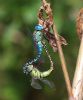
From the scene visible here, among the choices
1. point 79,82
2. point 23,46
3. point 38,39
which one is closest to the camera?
point 79,82

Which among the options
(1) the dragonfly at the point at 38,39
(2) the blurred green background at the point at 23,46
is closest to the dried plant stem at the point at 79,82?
(1) the dragonfly at the point at 38,39

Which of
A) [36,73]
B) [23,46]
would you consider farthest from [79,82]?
[23,46]

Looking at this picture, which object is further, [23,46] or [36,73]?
[23,46]

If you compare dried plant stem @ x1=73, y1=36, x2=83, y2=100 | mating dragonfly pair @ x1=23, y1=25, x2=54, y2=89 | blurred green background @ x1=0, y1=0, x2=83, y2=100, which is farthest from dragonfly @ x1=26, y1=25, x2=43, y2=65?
blurred green background @ x1=0, y1=0, x2=83, y2=100

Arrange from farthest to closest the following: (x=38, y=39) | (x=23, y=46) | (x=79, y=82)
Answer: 1. (x=23, y=46)
2. (x=38, y=39)
3. (x=79, y=82)

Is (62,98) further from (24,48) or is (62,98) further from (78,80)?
(78,80)

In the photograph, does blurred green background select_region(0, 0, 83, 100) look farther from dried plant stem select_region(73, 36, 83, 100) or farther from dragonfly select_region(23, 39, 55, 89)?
dried plant stem select_region(73, 36, 83, 100)

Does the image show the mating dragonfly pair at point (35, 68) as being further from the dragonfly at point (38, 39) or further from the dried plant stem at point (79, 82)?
the dried plant stem at point (79, 82)

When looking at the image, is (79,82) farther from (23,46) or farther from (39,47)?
(23,46)

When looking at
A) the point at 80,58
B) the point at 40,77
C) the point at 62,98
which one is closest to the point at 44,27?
the point at 80,58
